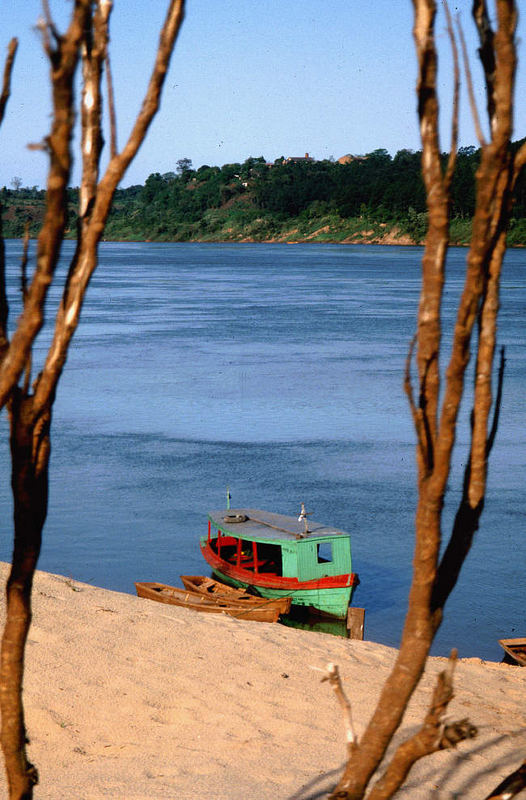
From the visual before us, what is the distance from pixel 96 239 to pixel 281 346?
139 feet

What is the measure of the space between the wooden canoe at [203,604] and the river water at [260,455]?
202 cm

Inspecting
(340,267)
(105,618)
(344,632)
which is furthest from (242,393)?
(340,267)

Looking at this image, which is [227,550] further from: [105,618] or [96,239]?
[96,239]

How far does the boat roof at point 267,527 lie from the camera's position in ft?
55.8

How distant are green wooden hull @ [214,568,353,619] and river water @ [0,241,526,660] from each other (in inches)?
25.5

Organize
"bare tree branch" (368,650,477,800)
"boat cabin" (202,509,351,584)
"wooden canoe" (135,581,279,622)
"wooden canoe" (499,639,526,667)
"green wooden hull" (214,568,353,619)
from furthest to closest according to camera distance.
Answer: "boat cabin" (202,509,351,584) < "green wooden hull" (214,568,353,619) < "wooden canoe" (135,581,279,622) < "wooden canoe" (499,639,526,667) < "bare tree branch" (368,650,477,800)

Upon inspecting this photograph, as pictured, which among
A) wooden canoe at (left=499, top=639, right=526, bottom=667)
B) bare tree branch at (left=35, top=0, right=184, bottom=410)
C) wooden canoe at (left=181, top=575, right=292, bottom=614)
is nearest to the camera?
bare tree branch at (left=35, top=0, right=184, bottom=410)

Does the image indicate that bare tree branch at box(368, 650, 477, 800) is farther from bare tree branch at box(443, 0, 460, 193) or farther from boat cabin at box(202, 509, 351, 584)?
boat cabin at box(202, 509, 351, 584)

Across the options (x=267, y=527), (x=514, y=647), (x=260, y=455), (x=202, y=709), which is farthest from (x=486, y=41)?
Answer: (x=260, y=455)

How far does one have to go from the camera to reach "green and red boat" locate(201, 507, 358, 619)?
1666 centimetres

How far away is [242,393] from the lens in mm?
33281

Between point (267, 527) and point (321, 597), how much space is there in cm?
174

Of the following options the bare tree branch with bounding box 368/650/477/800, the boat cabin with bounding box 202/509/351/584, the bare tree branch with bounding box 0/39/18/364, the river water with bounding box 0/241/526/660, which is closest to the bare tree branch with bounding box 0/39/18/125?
the bare tree branch with bounding box 0/39/18/364

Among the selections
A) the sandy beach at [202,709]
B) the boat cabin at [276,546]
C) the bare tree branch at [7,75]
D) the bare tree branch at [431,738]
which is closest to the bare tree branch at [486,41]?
the bare tree branch at [7,75]
